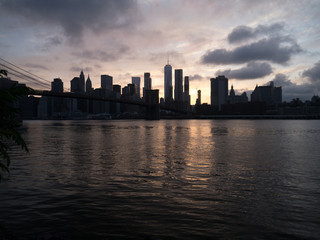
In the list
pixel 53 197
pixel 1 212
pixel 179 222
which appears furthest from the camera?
pixel 53 197

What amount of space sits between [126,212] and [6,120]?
5.74m

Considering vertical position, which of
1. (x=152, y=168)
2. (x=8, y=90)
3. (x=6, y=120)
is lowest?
(x=152, y=168)

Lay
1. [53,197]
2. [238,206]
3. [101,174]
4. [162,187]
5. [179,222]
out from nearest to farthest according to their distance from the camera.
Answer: [179,222] < [238,206] < [53,197] < [162,187] < [101,174]

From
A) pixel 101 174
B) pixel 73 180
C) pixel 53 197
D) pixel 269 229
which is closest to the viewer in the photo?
pixel 269 229

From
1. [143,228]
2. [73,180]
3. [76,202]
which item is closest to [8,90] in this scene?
[143,228]

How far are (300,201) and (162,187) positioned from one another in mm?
6028

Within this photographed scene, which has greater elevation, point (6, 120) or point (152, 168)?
point (6, 120)

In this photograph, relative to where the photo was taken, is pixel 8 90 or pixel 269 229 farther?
pixel 269 229

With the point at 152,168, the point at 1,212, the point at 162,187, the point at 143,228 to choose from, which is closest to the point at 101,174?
the point at 152,168

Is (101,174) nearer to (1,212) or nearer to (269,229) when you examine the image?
(1,212)

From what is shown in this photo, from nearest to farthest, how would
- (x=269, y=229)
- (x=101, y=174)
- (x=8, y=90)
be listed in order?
1. (x=8, y=90)
2. (x=269, y=229)
3. (x=101, y=174)

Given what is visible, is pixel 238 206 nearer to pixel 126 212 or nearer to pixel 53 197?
pixel 126 212

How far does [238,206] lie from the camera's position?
32.7 feet

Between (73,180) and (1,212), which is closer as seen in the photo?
(1,212)
